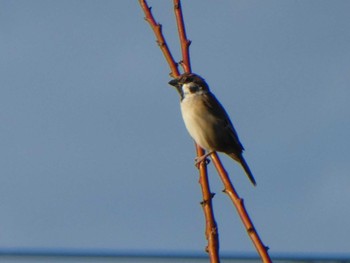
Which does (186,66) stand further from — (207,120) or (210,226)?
(207,120)

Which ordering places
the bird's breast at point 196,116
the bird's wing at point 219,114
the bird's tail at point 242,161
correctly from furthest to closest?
the bird's wing at point 219,114 → the bird's breast at point 196,116 → the bird's tail at point 242,161

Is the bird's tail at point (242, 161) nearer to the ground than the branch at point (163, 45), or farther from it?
farther from it

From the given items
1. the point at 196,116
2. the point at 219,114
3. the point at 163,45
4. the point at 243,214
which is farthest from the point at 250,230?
the point at 219,114

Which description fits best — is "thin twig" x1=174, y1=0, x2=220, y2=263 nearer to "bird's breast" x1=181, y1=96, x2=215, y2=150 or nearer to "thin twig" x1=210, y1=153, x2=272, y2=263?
"thin twig" x1=210, y1=153, x2=272, y2=263

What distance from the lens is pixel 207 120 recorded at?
283 inches

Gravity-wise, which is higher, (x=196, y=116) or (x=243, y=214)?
(x=196, y=116)

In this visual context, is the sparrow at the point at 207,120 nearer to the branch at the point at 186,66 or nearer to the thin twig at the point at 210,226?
the branch at the point at 186,66

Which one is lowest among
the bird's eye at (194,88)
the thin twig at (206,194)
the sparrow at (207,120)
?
the thin twig at (206,194)

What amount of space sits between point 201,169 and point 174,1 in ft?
2.30

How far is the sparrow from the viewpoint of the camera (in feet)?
22.8

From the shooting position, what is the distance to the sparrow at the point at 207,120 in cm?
695

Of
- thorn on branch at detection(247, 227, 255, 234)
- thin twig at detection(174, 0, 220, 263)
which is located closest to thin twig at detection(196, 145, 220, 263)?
thin twig at detection(174, 0, 220, 263)

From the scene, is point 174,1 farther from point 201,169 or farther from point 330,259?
point 330,259

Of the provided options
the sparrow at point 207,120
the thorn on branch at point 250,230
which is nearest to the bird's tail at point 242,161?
the sparrow at point 207,120
